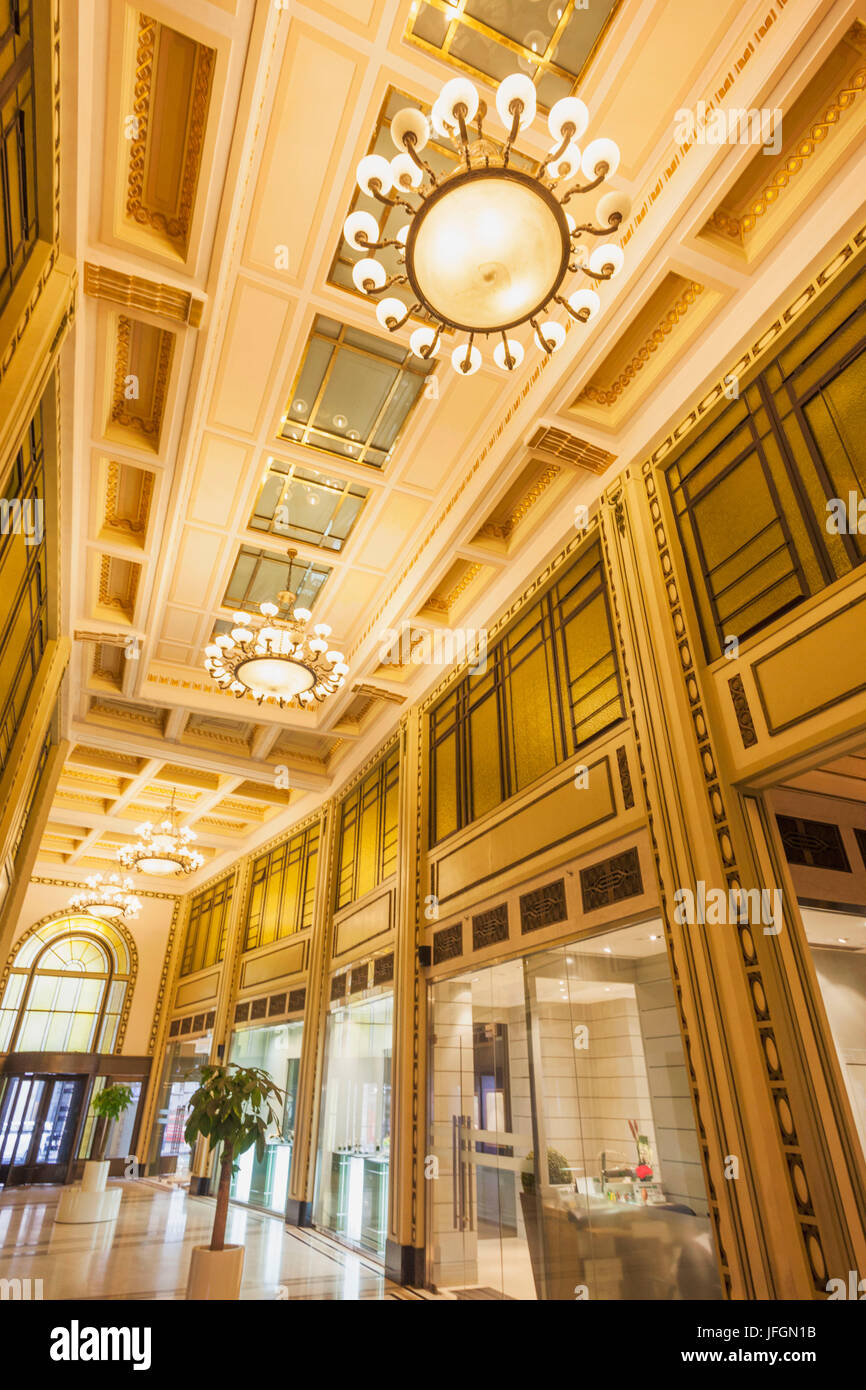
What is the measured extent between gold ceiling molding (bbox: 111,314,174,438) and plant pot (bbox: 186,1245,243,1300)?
6.45 meters

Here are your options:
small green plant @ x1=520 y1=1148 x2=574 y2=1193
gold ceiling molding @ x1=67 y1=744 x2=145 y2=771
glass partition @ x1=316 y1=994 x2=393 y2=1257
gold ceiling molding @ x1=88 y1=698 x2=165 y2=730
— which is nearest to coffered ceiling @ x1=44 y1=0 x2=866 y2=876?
gold ceiling molding @ x1=88 y1=698 x2=165 y2=730

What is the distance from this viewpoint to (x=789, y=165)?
4414 mm

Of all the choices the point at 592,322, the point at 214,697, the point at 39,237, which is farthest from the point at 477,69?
the point at 214,697

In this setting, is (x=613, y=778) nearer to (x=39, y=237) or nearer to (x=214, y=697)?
(x=39, y=237)

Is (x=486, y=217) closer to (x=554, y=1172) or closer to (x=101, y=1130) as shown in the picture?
(x=554, y=1172)

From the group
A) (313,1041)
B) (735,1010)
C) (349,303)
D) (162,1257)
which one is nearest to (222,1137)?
(162,1257)

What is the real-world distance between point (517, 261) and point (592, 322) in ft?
5.46

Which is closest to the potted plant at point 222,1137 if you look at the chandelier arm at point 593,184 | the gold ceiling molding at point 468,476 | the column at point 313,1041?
the column at point 313,1041

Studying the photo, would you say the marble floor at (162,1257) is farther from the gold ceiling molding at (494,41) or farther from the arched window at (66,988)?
the gold ceiling molding at (494,41)

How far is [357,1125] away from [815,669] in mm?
7254

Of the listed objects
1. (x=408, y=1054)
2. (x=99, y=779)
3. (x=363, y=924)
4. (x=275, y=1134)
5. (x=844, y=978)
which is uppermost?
(x=99, y=779)

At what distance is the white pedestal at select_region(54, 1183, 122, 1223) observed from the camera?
374 inches

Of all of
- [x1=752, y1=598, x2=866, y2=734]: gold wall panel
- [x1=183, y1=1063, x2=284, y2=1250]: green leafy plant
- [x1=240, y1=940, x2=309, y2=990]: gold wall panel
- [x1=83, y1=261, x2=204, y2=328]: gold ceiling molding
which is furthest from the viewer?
[x1=240, y1=940, x2=309, y2=990]: gold wall panel

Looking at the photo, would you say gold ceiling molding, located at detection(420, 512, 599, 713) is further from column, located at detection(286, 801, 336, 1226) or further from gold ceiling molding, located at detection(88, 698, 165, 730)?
gold ceiling molding, located at detection(88, 698, 165, 730)
